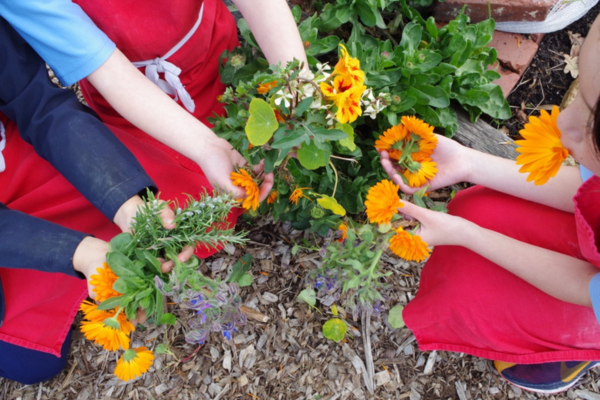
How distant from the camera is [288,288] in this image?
185cm

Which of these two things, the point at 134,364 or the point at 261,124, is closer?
the point at 261,124

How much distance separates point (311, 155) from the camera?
1013 mm

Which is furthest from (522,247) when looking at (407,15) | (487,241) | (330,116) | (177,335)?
(177,335)

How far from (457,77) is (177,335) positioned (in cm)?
152

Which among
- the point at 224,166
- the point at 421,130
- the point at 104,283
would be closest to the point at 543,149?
the point at 421,130

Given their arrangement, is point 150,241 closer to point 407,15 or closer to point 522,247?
point 522,247

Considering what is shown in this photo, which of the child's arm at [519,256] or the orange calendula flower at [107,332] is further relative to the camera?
the child's arm at [519,256]

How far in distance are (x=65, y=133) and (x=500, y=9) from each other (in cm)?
181

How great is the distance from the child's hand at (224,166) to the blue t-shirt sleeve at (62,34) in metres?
0.43

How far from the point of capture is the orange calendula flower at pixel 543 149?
0.95 m

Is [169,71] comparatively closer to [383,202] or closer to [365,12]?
[365,12]

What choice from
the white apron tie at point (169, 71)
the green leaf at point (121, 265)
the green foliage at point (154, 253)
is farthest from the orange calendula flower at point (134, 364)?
the white apron tie at point (169, 71)

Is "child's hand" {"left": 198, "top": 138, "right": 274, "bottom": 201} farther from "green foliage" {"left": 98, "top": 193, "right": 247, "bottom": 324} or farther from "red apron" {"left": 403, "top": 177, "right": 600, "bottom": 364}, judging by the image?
"red apron" {"left": 403, "top": 177, "right": 600, "bottom": 364}

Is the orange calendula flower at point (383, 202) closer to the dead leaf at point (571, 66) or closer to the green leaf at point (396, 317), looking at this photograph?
the green leaf at point (396, 317)
